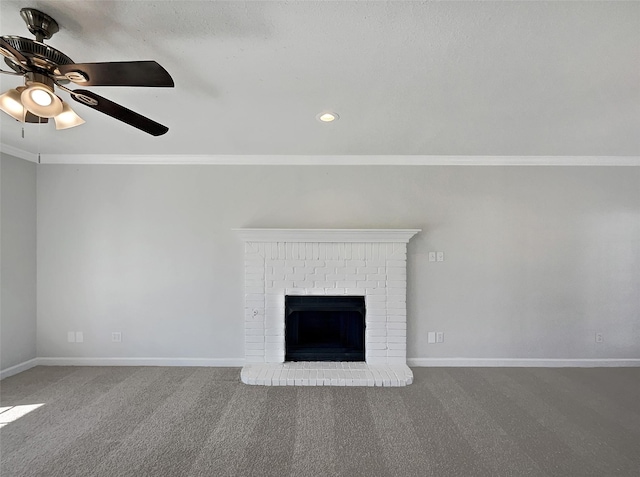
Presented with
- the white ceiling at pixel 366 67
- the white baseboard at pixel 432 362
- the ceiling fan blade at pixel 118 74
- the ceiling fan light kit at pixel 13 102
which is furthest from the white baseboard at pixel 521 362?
the ceiling fan light kit at pixel 13 102

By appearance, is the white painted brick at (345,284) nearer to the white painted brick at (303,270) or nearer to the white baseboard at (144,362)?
the white painted brick at (303,270)

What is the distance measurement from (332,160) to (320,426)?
8.46ft

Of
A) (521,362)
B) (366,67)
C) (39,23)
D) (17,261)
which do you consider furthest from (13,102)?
(521,362)

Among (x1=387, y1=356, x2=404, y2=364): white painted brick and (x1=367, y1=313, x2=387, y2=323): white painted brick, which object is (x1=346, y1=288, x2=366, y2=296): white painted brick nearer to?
(x1=367, y1=313, x2=387, y2=323): white painted brick

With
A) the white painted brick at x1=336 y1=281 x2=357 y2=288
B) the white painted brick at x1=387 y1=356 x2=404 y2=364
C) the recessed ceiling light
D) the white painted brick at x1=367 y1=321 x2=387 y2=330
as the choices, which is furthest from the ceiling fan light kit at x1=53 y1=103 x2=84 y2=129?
the white painted brick at x1=387 y1=356 x2=404 y2=364

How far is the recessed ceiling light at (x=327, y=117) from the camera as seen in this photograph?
2334 mm

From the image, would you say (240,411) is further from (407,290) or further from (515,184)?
(515,184)

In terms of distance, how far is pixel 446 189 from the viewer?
3.50 metres

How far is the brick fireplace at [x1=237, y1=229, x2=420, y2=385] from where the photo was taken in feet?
11.0

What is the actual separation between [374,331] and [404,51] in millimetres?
2685

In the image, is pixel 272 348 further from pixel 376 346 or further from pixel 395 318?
pixel 395 318

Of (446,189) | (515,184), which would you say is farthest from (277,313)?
(515,184)

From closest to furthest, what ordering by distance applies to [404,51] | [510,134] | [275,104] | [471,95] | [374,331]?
[404,51] → [471,95] → [275,104] → [510,134] → [374,331]

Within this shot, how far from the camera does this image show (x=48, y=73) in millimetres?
1355
